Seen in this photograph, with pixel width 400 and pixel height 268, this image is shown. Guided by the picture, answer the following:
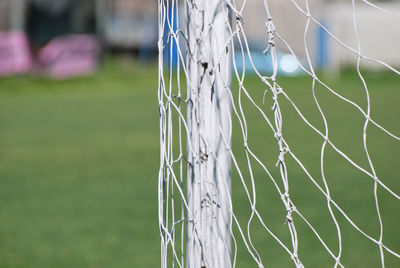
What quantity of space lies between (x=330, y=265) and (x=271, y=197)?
1807 millimetres

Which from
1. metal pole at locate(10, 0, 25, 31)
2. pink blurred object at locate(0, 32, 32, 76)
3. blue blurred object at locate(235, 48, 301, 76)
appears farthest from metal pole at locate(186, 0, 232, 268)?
metal pole at locate(10, 0, 25, 31)

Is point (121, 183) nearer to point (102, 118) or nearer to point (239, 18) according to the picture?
point (239, 18)

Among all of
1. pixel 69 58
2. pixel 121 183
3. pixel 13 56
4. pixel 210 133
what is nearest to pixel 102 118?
pixel 121 183

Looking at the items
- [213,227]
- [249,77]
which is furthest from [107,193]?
[249,77]

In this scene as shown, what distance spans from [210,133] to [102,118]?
9.31 m

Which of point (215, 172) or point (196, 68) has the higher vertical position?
point (196, 68)

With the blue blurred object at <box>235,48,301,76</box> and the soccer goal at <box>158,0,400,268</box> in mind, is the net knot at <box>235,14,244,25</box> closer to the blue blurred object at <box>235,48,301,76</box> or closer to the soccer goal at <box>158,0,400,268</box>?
the soccer goal at <box>158,0,400,268</box>

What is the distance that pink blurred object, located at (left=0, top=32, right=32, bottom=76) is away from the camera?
17484 millimetres

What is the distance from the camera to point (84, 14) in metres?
21.9

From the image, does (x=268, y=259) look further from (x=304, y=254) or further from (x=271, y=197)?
(x=271, y=197)

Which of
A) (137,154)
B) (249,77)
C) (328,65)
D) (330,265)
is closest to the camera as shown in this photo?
(330,265)

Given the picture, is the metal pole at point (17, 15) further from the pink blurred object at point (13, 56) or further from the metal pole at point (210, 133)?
the metal pole at point (210, 133)

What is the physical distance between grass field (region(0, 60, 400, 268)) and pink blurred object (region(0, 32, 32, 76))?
4302 mm

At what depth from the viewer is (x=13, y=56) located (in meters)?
17.6
